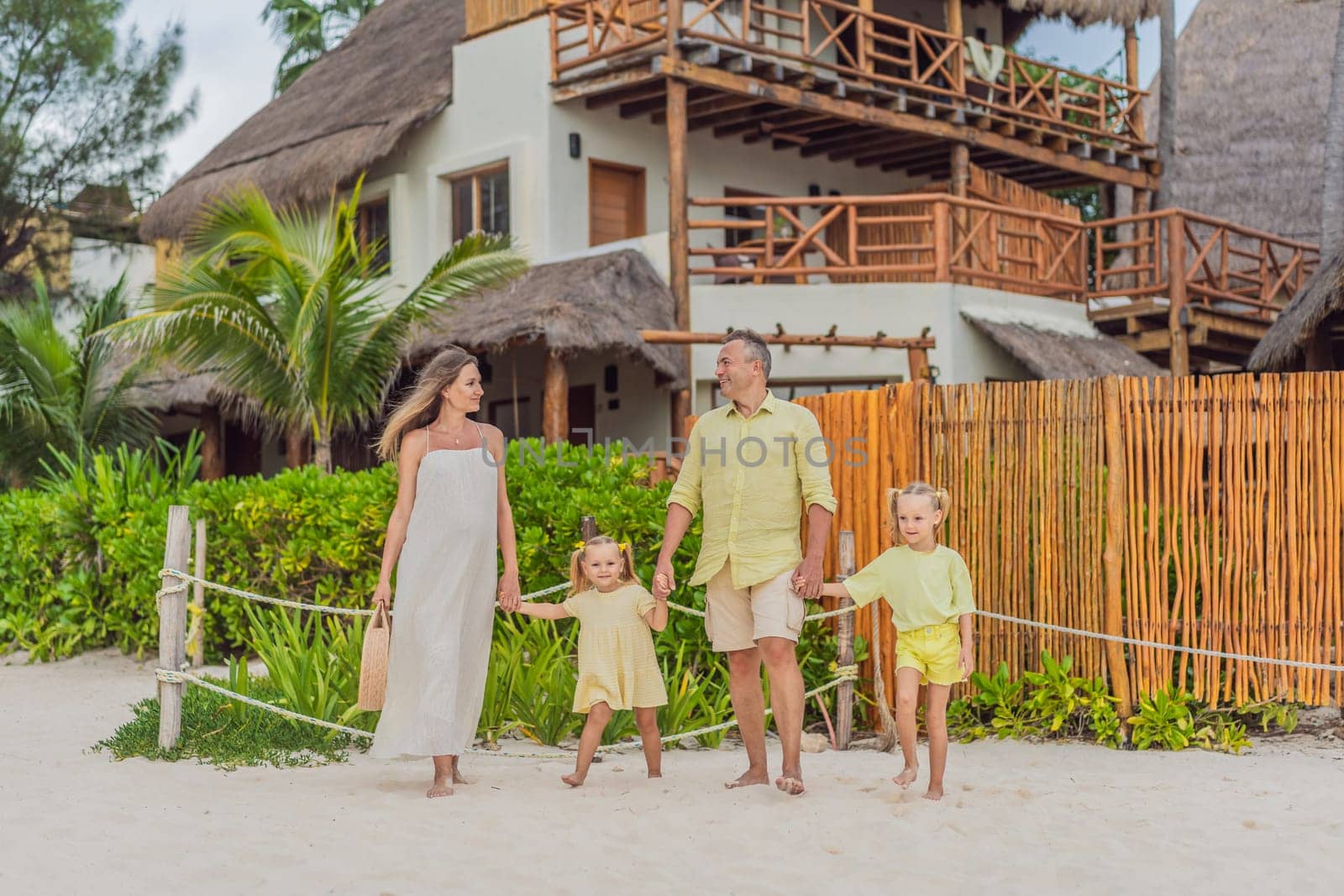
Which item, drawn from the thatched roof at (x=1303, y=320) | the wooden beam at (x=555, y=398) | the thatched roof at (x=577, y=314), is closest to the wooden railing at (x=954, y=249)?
the thatched roof at (x=577, y=314)

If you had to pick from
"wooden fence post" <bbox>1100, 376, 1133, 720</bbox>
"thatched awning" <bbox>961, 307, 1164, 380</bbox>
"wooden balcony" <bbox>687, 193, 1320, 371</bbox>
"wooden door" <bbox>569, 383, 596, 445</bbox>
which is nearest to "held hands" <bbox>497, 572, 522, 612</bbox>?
"wooden fence post" <bbox>1100, 376, 1133, 720</bbox>

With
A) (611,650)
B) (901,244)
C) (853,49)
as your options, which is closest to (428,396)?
(611,650)

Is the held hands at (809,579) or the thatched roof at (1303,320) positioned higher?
the thatched roof at (1303,320)

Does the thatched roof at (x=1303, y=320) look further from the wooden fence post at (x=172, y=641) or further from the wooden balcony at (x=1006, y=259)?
the wooden fence post at (x=172, y=641)

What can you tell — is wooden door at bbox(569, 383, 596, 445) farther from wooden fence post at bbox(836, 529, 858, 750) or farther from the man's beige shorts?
the man's beige shorts

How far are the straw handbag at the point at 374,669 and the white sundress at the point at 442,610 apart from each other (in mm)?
42

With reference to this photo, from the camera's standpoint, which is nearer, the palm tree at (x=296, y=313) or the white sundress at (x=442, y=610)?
the white sundress at (x=442, y=610)

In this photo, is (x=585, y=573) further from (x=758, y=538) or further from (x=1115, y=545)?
(x=1115, y=545)

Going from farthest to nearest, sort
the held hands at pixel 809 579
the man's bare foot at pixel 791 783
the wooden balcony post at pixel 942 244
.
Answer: the wooden balcony post at pixel 942 244 → the man's bare foot at pixel 791 783 → the held hands at pixel 809 579

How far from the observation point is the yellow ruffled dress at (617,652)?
552 centimetres

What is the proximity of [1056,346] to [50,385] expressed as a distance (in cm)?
974

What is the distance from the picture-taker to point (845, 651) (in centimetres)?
647

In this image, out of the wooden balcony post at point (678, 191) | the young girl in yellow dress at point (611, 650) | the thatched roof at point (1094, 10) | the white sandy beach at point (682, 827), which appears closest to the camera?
the white sandy beach at point (682, 827)

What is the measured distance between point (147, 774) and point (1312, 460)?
5.07 metres
